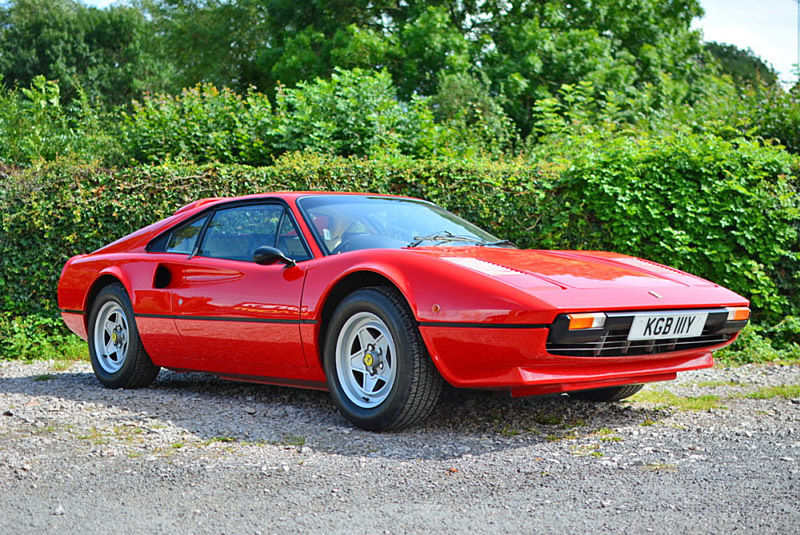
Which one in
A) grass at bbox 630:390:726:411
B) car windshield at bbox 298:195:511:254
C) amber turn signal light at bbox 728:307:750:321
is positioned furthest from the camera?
grass at bbox 630:390:726:411

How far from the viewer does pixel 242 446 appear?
393cm

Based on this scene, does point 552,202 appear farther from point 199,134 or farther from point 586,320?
point 199,134

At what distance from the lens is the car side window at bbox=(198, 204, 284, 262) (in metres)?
5.04

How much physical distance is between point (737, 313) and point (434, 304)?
1.71m

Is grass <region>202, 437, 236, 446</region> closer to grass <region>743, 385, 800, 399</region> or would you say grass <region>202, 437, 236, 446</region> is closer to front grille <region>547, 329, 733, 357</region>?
front grille <region>547, 329, 733, 357</region>

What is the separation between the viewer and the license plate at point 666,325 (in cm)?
391

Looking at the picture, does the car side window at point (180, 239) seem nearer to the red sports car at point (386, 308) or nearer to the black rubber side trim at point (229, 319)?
the red sports car at point (386, 308)

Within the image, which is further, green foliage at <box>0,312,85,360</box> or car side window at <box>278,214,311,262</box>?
green foliage at <box>0,312,85,360</box>

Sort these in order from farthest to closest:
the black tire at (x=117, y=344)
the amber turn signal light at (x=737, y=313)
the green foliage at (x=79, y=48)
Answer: the green foliage at (x=79, y=48) → the black tire at (x=117, y=344) → the amber turn signal light at (x=737, y=313)

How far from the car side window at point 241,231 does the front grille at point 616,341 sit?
78.6 inches

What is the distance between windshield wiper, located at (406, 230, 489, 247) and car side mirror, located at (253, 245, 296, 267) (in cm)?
70

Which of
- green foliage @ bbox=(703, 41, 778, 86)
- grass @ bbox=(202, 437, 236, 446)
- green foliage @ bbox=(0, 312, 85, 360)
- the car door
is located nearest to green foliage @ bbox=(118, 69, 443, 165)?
green foliage @ bbox=(0, 312, 85, 360)

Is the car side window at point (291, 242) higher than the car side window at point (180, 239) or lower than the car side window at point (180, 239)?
higher

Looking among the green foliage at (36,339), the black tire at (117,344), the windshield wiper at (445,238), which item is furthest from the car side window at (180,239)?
the green foliage at (36,339)
